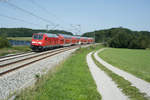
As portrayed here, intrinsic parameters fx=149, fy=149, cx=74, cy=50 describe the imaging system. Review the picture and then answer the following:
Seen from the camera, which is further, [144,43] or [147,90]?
[144,43]

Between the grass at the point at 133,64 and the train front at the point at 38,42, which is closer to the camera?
the grass at the point at 133,64

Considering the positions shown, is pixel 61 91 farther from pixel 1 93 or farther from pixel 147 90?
pixel 147 90

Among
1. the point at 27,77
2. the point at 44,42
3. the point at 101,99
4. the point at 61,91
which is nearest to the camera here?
the point at 101,99

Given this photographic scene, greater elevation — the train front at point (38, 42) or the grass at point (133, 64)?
the train front at point (38, 42)

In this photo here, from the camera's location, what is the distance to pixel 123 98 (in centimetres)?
624

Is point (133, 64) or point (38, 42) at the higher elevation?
point (38, 42)

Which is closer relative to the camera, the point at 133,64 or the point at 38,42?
the point at 133,64

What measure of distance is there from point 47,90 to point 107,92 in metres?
2.82

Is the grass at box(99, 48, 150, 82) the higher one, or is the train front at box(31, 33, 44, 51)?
the train front at box(31, 33, 44, 51)

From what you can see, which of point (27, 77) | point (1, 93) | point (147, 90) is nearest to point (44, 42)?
point (27, 77)

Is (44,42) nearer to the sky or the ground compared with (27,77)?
nearer to the sky

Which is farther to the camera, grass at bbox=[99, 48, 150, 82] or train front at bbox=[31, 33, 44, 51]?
train front at bbox=[31, 33, 44, 51]

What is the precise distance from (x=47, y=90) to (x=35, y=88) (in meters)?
0.65

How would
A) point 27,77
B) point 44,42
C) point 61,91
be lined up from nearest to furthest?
point 61,91 → point 27,77 → point 44,42
